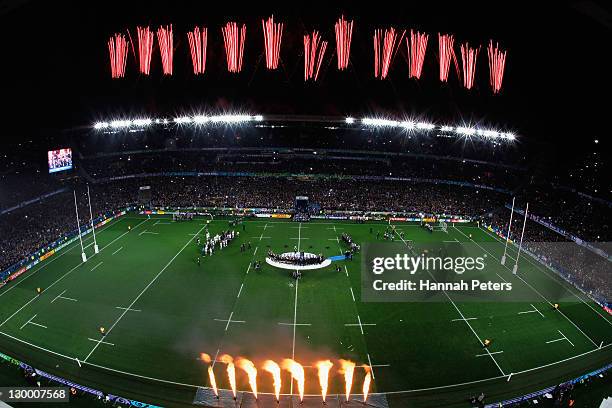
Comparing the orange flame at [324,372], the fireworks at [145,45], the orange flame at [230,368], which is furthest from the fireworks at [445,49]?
the orange flame at [230,368]

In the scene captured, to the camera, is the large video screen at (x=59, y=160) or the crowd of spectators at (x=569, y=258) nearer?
the crowd of spectators at (x=569, y=258)

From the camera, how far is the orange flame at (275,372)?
18531 mm

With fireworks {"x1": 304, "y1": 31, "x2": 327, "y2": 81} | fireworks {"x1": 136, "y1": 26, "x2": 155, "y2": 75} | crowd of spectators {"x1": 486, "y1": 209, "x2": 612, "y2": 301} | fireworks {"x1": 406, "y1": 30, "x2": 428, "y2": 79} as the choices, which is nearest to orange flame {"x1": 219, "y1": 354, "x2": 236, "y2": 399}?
crowd of spectators {"x1": 486, "y1": 209, "x2": 612, "y2": 301}

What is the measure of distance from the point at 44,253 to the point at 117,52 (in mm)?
21011

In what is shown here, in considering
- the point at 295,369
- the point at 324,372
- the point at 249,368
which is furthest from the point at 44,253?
the point at 324,372

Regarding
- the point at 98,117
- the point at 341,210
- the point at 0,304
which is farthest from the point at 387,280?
the point at 98,117

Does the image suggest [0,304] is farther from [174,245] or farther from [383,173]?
[383,173]

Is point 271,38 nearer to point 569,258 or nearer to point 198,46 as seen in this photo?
point 198,46

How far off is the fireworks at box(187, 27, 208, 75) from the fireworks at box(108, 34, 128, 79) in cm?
651

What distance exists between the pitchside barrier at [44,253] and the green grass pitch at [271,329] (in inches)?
34.0

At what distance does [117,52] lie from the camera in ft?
132

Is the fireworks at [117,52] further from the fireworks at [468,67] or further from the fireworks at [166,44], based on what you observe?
the fireworks at [468,67]

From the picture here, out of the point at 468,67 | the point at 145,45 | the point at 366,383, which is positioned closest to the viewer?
the point at 366,383

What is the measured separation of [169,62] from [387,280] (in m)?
31.3
